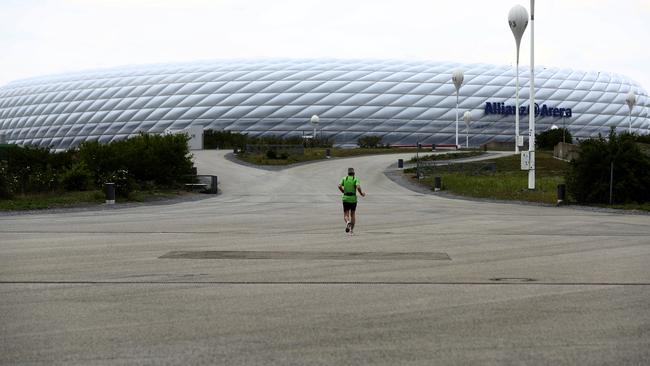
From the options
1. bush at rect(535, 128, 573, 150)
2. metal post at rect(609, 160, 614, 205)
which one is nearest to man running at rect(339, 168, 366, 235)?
metal post at rect(609, 160, 614, 205)

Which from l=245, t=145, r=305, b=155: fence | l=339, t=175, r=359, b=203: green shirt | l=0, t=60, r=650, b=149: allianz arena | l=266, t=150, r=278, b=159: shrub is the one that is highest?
l=0, t=60, r=650, b=149: allianz arena

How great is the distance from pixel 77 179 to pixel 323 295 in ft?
85.1

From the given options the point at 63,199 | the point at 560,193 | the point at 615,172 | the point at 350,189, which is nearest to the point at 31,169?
the point at 63,199

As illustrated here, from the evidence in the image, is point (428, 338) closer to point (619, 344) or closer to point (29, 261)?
point (619, 344)

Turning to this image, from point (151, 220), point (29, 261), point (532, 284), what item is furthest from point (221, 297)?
point (151, 220)

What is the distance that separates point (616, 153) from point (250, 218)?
14591mm

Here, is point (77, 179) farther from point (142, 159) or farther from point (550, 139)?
point (550, 139)

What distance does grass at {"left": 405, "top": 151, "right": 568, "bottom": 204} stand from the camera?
32188mm

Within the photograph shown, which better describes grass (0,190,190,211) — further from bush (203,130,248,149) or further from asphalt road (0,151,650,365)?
bush (203,130,248,149)

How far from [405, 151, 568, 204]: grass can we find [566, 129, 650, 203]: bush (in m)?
1.26

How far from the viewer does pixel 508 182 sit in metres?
38.4

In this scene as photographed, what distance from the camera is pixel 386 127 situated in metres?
90.9

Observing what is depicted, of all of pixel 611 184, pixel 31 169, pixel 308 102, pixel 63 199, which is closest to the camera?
pixel 63 199

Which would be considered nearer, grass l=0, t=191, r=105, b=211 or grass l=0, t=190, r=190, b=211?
grass l=0, t=191, r=105, b=211
